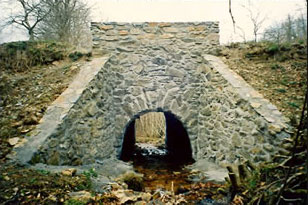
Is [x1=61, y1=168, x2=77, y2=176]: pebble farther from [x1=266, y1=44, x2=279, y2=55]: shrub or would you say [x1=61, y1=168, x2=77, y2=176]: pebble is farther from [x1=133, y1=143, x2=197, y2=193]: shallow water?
[x1=266, y1=44, x2=279, y2=55]: shrub

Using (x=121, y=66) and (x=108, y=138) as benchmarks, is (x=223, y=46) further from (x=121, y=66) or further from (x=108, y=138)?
(x=108, y=138)

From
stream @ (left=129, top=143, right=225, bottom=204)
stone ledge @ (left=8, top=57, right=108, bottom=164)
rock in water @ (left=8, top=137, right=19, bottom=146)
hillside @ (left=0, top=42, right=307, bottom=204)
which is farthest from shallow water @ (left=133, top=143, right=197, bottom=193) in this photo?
rock in water @ (left=8, top=137, right=19, bottom=146)

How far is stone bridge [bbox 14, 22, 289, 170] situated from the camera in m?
3.94

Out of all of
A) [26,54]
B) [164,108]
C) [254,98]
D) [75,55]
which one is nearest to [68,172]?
[164,108]

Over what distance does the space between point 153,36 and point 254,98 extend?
116 inches

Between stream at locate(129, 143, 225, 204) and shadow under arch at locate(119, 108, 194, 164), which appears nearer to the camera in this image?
stream at locate(129, 143, 225, 204)

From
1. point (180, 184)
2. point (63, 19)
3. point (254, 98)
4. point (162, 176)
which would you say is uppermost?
point (63, 19)

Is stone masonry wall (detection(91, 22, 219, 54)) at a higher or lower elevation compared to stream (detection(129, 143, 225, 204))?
higher

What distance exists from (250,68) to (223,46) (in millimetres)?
1096

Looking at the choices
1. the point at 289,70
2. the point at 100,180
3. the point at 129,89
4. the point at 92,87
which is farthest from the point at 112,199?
the point at 289,70

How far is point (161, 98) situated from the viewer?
5.67 meters

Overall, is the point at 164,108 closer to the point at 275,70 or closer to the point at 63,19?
the point at 275,70

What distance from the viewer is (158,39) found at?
5926 millimetres

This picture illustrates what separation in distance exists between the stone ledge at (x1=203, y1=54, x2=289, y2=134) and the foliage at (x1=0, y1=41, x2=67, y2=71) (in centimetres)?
399
